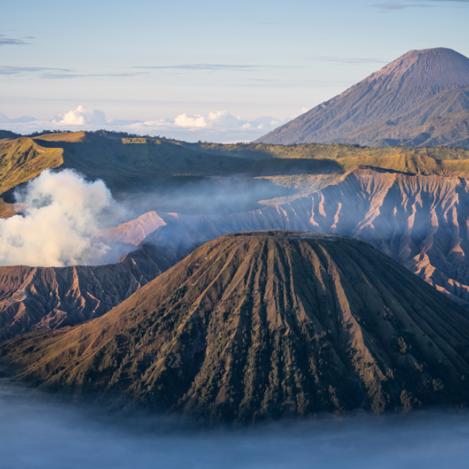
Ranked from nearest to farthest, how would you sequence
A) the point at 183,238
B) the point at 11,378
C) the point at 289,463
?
the point at 289,463
the point at 11,378
the point at 183,238

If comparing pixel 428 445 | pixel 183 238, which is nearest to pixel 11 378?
pixel 428 445

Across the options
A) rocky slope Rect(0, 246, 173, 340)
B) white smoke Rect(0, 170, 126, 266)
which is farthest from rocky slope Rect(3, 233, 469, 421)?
white smoke Rect(0, 170, 126, 266)

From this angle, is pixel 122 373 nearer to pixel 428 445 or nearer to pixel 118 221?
pixel 428 445

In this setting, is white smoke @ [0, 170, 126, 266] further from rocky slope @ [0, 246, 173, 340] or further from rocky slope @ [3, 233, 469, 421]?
rocky slope @ [3, 233, 469, 421]

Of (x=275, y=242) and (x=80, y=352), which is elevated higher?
(x=275, y=242)

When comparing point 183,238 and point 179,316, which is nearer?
point 179,316

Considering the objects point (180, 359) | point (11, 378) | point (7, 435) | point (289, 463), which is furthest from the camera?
point (11, 378)
